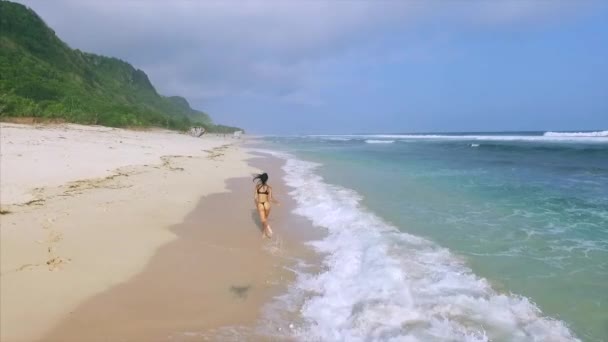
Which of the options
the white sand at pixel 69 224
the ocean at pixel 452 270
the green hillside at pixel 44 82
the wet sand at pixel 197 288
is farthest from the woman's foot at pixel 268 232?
the green hillside at pixel 44 82

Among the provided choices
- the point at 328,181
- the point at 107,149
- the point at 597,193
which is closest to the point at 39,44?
the point at 107,149

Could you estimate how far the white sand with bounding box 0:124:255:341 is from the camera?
462 centimetres

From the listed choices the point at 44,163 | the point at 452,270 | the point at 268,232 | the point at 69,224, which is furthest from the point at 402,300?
the point at 44,163

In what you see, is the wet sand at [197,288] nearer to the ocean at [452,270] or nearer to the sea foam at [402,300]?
the ocean at [452,270]

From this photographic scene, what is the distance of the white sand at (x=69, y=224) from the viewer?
15.2ft

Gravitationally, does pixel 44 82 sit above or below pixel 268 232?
above

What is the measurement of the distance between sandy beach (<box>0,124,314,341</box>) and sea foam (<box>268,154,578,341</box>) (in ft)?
2.44

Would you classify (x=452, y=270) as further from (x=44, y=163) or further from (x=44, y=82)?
(x=44, y=82)

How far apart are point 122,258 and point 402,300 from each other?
15.5 ft

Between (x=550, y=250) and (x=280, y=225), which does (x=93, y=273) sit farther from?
(x=550, y=250)

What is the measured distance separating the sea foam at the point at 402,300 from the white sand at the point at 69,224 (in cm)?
300

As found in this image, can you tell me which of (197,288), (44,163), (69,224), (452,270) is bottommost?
(452,270)

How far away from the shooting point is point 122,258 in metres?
6.18

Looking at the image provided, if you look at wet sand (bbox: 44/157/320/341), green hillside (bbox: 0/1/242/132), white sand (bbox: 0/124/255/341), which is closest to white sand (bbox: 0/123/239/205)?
white sand (bbox: 0/124/255/341)
